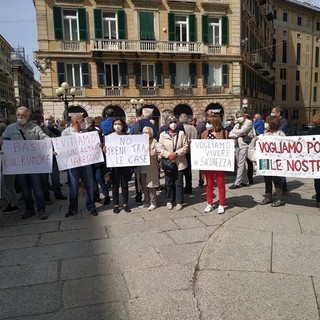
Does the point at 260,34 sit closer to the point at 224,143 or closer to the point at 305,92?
the point at 305,92

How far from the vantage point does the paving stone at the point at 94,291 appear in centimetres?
307

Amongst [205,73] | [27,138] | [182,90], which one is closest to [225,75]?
[205,73]

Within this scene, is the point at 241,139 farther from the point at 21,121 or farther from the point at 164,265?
the point at 21,121

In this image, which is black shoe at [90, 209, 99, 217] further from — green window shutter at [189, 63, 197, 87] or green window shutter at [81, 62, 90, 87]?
green window shutter at [189, 63, 197, 87]

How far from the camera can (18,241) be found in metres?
4.68

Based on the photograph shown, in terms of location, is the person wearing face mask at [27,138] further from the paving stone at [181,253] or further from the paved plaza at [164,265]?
the paving stone at [181,253]

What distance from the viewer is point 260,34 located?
119 feet

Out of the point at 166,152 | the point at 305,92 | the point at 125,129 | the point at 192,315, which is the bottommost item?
the point at 192,315

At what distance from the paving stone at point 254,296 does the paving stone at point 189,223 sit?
5.03 feet

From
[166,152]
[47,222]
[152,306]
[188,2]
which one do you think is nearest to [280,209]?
[166,152]

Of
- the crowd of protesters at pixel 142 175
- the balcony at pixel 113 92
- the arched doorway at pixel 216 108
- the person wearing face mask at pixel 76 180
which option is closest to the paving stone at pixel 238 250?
the crowd of protesters at pixel 142 175

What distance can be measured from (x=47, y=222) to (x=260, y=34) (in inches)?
1476

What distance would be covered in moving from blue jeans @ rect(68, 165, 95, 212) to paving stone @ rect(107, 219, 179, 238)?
3.25 feet

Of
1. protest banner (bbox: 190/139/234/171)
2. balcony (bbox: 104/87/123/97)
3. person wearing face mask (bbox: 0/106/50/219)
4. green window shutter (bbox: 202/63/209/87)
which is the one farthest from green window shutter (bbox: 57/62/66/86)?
protest banner (bbox: 190/139/234/171)
